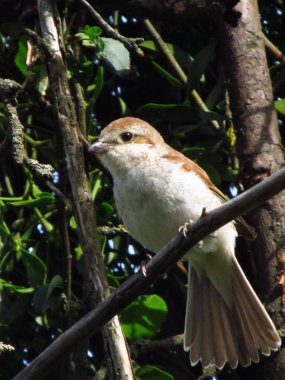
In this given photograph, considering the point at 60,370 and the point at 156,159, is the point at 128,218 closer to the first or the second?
the point at 156,159

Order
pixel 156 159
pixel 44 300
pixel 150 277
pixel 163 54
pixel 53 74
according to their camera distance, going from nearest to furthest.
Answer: pixel 150 277 < pixel 53 74 < pixel 44 300 < pixel 156 159 < pixel 163 54

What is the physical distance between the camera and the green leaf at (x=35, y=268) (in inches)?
134

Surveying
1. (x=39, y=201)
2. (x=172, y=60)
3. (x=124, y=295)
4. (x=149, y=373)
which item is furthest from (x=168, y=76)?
(x=124, y=295)

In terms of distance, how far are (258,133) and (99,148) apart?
2.11ft

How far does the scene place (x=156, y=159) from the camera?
11.8 feet

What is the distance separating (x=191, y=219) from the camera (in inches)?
139

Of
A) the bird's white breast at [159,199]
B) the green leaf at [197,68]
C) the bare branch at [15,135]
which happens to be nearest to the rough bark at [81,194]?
the bare branch at [15,135]

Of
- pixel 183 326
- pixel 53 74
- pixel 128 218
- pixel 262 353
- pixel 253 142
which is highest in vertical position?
pixel 53 74

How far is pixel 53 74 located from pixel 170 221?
81 centimetres

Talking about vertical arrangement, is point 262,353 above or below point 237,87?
below

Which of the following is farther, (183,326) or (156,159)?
(183,326)

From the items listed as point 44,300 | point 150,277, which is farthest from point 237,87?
point 150,277

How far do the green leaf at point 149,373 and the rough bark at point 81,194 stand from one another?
0.49 meters

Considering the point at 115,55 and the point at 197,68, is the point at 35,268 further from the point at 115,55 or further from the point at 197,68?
the point at 197,68
